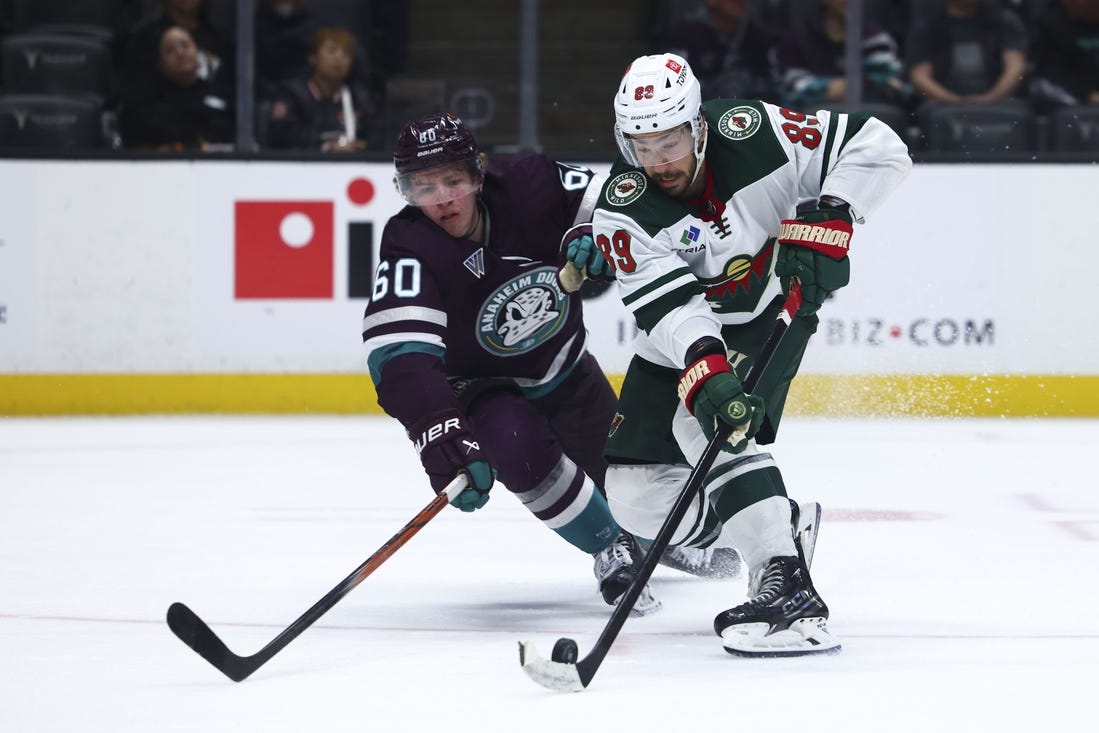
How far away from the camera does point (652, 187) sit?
2887mm

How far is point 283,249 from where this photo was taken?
6168mm

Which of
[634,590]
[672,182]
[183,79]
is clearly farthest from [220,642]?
[183,79]

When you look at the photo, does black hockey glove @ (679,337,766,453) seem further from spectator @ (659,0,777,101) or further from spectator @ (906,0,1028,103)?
spectator @ (906,0,1028,103)

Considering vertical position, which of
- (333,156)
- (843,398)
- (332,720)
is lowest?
(843,398)

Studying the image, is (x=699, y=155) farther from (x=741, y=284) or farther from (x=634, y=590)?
(x=634, y=590)

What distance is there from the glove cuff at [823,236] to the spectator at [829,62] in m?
3.57

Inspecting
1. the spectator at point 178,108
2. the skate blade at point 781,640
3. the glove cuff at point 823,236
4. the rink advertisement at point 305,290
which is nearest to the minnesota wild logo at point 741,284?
the glove cuff at point 823,236

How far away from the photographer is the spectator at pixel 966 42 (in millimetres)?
6406

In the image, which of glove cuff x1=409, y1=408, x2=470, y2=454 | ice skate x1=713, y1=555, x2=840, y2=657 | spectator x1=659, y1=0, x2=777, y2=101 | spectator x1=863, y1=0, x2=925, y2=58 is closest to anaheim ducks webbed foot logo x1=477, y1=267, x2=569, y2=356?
glove cuff x1=409, y1=408, x2=470, y2=454

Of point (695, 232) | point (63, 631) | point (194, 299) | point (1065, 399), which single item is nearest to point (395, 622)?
point (63, 631)

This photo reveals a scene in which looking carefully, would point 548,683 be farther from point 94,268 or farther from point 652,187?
point 94,268

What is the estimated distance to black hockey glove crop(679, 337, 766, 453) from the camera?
2633 millimetres

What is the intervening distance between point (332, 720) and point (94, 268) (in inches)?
166

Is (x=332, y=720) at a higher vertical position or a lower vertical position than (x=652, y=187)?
lower
